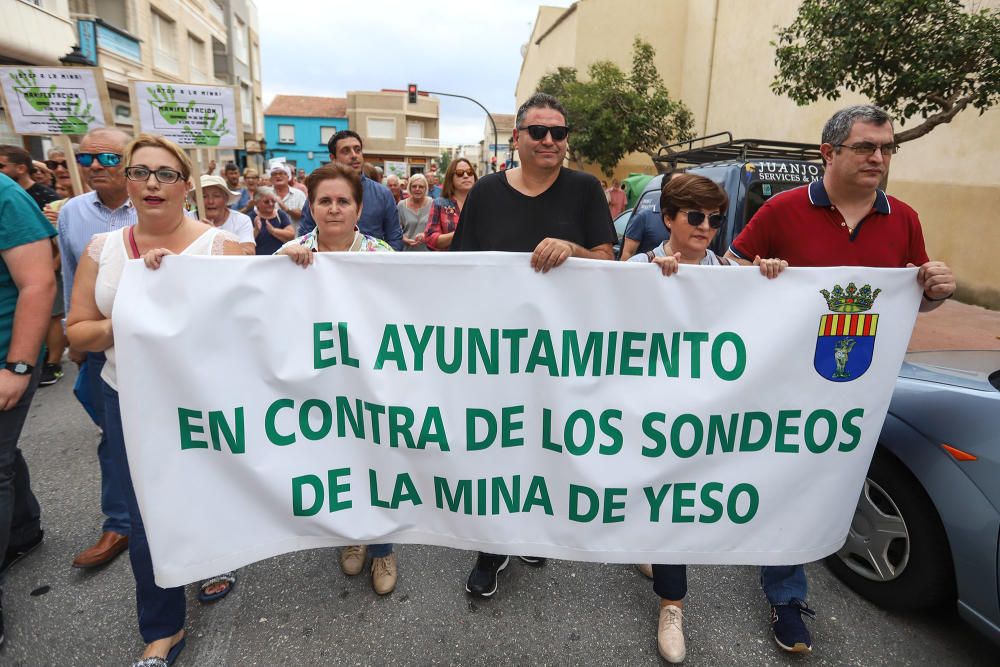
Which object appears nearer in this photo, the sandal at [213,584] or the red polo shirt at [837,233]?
the red polo shirt at [837,233]

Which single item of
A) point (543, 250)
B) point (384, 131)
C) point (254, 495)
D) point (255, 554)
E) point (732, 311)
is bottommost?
point (255, 554)

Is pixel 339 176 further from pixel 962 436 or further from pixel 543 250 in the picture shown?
pixel 962 436

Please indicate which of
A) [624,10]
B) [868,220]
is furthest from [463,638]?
[624,10]

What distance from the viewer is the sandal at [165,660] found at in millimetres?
2209

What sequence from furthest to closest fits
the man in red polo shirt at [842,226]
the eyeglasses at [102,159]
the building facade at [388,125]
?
the building facade at [388,125], the eyeglasses at [102,159], the man in red polo shirt at [842,226]

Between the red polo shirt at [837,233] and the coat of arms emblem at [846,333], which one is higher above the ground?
the red polo shirt at [837,233]

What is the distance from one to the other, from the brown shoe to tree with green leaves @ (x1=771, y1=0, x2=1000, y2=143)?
28.0 ft

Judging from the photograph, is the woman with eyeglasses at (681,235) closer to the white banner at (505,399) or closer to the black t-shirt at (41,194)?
the white banner at (505,399)

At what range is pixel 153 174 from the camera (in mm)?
2137

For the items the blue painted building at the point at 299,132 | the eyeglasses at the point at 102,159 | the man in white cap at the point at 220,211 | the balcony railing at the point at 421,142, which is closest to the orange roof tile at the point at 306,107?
the blue painted building at the point at 299,132

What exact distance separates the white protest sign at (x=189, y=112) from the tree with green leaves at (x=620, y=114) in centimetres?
1579

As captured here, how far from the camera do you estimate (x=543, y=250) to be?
6.95 feet

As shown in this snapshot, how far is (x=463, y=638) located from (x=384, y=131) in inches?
2444

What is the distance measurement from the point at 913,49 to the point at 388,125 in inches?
2255
